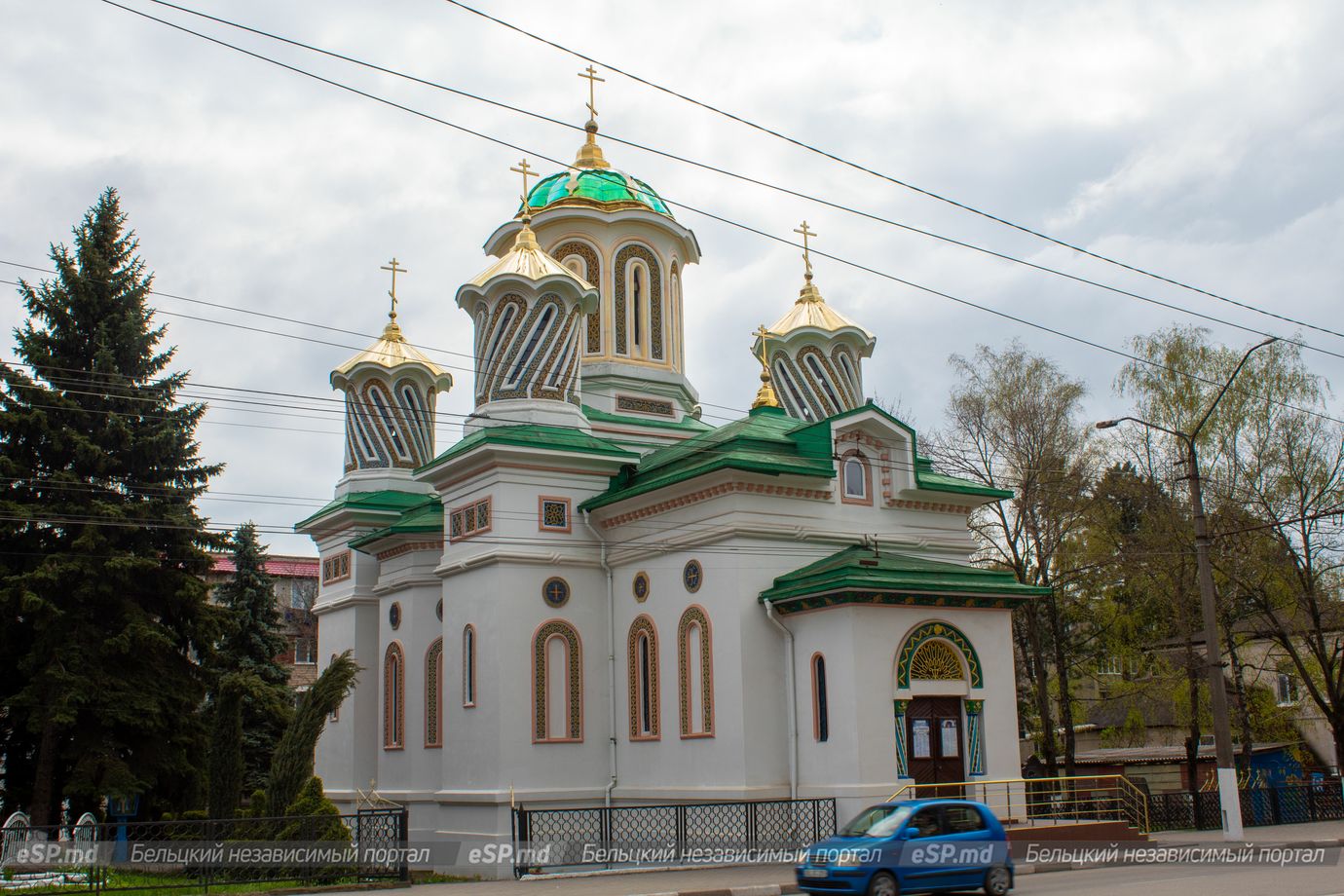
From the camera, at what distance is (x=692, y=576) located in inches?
782

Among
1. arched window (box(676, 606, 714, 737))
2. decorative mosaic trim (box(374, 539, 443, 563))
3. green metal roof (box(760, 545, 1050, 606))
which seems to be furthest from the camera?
decorative mosaic trim (box(374, 539, 443, 563))

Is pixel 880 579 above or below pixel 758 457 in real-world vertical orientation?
below

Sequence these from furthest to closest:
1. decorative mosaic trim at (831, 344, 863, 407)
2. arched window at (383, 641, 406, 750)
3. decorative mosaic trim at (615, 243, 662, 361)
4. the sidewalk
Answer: decorative mosaic trim at (831, 344, 863, 407), decorative mosaic trim at (615, 243, 662, 361), arched window at (383, 641, 406, 750), the sidewalk

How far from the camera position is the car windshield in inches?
516

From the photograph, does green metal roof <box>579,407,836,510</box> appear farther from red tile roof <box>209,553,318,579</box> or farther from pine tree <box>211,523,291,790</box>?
red tile roof <box>209,553,318,579</box>

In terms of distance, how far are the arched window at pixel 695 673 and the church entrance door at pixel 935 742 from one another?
3.00 meters

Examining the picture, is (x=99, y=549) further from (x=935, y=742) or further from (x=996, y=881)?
(x=996, y=881)

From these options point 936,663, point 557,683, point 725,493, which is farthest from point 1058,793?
point 557,683

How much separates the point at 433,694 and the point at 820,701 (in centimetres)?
837

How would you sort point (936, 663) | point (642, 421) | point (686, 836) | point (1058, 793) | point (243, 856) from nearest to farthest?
1. point (243, 856)
2. point (686, 836)
3. point (936, 663)
4. point (1058, 793)
5. point (642, 421)

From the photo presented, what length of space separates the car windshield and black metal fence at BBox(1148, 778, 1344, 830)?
12.9m

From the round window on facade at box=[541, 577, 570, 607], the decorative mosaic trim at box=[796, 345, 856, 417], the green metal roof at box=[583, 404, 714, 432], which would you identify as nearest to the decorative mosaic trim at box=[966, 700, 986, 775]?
the round window on facade at box=[541, 577, 570, 607]

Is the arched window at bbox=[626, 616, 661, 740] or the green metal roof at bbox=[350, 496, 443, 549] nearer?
the arched window at bbox=[626, 616, 661, 740]

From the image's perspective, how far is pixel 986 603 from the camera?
62.8 feet
